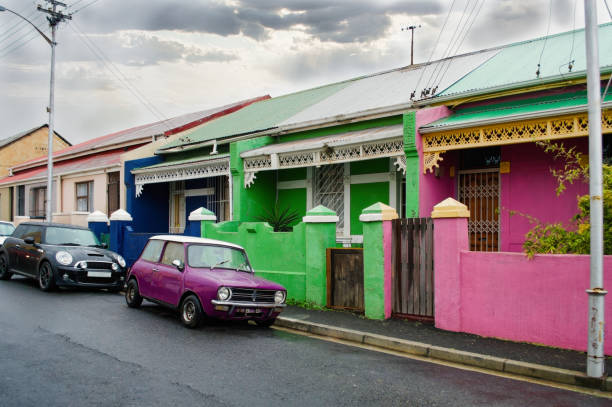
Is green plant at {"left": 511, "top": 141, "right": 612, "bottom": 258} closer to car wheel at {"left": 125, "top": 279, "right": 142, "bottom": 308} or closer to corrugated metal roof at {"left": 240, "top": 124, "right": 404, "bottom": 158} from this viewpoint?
corrugated metal roof at {"left": 240, "top": 124, "right": 404, "bottom": 158}

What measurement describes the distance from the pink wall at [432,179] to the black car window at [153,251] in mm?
5172

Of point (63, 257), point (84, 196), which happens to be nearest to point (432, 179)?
point (63, 257)

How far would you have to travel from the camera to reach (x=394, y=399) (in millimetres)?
5066

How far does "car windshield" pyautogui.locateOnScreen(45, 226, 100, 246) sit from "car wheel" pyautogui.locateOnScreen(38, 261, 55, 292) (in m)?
0.91

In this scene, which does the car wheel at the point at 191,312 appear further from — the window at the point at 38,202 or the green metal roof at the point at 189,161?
the window at the point at 38,202

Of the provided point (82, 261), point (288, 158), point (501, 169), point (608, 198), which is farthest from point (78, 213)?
point (608, 198)

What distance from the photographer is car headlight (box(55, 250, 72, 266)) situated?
37.7 ft

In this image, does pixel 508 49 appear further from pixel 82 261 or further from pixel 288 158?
pixel 82 261

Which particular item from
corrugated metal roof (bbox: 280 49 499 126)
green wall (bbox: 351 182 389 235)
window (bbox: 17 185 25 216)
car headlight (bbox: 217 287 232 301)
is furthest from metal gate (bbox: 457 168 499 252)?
window (bbox: 17 185 25 216)

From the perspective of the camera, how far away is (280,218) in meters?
14.2

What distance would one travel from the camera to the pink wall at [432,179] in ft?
35.0

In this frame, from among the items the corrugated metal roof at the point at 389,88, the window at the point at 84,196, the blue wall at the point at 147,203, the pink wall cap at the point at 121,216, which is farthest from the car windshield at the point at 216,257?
the window at the point at 84,196

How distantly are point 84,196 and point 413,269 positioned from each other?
55.6 feet

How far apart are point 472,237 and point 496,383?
20.8 ft
